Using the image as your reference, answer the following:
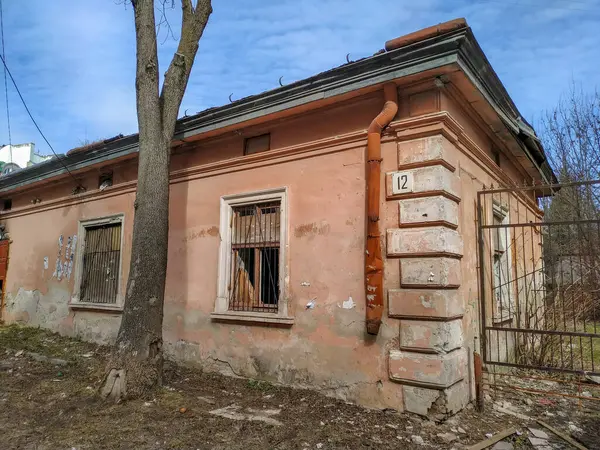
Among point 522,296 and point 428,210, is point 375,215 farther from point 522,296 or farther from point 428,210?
point 522,296

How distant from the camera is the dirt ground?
3.90 meters

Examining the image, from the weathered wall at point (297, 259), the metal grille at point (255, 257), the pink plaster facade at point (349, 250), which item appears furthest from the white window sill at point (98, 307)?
the metal grille at point (255, 257)

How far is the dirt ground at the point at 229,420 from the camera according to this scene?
3896mm

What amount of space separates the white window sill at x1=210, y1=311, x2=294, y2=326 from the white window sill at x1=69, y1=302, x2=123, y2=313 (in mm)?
2497

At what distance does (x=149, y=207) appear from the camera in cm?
525

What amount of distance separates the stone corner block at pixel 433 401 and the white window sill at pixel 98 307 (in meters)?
5.34

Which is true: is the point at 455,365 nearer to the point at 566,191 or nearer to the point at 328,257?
the point at 328,257

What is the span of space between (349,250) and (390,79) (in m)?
1.97

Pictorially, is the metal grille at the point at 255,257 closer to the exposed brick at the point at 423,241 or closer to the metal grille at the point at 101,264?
the exposed brick at the point at 423,241

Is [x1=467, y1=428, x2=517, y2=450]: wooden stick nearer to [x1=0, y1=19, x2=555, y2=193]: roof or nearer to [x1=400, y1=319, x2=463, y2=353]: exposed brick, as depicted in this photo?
[x1=400, y1=319, x2=463, y2=353]: exposed brick

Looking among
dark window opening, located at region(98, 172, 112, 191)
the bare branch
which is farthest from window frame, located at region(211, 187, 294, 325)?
dark window opening, located at region(98, 172, 112, 191)

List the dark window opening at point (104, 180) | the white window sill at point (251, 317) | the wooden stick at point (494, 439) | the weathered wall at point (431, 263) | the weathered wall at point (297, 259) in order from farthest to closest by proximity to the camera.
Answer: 1. the dark window opening at point (104, 180)
2. the white window sill at point (251, 317)
3. the weathered wall at point (297, 259)
4. the weathered wall at point (431, 263)
5. the wooden stick at point (494, 439)

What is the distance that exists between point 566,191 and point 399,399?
33.1 ft

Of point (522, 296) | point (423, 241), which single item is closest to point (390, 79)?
point (423, 241)
